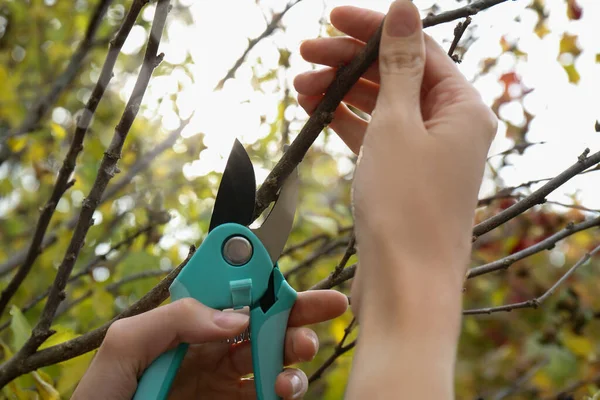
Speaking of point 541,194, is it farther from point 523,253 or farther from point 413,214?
point 413,214

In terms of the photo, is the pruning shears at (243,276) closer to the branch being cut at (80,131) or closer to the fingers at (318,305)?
the fingers at (318,305)

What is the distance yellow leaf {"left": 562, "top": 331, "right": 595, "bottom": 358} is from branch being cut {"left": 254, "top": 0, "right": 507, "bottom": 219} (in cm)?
173

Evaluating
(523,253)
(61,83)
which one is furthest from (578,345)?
(61,83)

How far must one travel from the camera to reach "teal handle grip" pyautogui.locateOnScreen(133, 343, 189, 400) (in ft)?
2.91

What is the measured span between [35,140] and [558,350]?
237 cm

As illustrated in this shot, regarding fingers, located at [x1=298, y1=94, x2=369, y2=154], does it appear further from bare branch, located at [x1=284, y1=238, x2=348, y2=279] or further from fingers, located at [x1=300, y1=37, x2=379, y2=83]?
bare branch, located at [x1=284, y1=238, x2=348, y2=279]

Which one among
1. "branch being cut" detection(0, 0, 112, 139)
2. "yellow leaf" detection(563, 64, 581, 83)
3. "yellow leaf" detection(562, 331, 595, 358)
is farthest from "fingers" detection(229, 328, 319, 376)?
"yellow leaf" detection(562, 331, 595, 358)

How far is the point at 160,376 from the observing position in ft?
2.95

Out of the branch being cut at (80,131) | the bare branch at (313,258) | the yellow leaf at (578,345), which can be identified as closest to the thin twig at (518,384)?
the yellow leaf at (578,345)

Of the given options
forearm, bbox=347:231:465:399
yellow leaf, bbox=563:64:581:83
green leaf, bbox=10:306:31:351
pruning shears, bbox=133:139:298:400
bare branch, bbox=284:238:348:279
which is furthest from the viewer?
yellow leaf, bbox=563:64:581:83

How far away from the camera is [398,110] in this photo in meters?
0.80

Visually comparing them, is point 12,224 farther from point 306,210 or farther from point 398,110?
point 398,110

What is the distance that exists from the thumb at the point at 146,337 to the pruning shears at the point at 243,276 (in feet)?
0.10

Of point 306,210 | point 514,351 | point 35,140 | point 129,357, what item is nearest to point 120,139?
point 129,357
